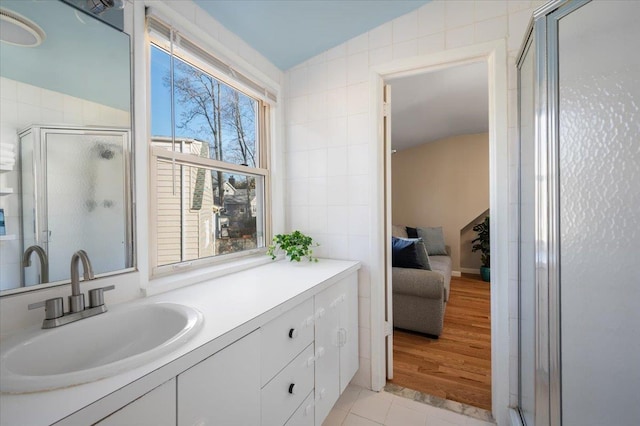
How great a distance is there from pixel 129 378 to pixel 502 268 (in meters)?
1.67

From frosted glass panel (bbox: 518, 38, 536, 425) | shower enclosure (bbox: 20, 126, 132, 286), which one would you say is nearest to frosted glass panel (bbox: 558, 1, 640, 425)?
frosted glass panel (bbox: 518, 38, 536, 425)

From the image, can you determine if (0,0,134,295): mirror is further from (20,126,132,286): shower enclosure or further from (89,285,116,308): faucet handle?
(89,285,116,308): faucet handle

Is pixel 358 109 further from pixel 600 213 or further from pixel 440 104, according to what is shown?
pixel 440 104

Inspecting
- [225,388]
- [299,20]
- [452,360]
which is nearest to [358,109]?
[299,20]

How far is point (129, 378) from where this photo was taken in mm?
552

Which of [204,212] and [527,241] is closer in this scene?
[527,241]

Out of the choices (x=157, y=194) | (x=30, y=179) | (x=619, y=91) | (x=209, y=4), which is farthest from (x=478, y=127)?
(x=30, y=179)

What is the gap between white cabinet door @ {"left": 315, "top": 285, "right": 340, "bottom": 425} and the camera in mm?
1275

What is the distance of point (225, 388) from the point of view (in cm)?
76

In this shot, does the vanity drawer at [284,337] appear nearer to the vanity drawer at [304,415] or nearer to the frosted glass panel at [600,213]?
the vanity drawer at [304,415]

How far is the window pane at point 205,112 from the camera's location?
1310 mm

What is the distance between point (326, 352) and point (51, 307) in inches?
43.2

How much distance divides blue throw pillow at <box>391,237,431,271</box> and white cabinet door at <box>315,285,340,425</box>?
127 cm

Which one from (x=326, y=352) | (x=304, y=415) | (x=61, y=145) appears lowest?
(x=304, y=415)
